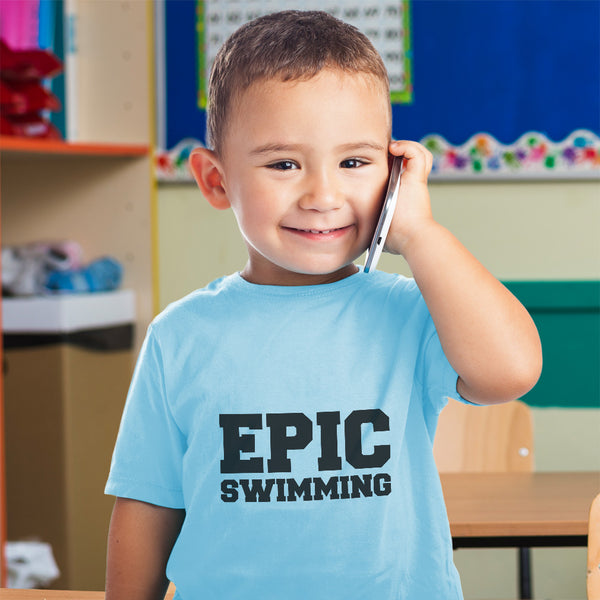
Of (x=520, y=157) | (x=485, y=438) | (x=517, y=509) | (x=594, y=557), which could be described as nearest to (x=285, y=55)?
(x=594, y=557)

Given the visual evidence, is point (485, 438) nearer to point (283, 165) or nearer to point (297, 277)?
point (297, 277)

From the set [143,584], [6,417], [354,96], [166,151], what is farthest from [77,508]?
[354,96]

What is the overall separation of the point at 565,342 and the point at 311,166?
5.92 ft

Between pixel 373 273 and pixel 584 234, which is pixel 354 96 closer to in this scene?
pixel 373 273

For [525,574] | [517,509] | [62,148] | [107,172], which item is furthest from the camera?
[107,172]

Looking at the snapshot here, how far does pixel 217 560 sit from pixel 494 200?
71.5 inches

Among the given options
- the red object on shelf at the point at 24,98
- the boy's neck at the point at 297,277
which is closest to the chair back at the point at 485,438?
the boy's neck at the point at 297,277

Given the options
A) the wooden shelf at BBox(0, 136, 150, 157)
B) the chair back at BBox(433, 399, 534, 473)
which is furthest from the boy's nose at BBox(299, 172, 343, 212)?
the wooden shelf at BBox(0, 136, 150, 157)

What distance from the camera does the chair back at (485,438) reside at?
186 centimetres

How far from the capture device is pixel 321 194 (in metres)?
0.77

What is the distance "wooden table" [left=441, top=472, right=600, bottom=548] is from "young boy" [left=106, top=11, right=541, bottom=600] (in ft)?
2.04

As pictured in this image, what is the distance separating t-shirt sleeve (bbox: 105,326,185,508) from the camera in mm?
860

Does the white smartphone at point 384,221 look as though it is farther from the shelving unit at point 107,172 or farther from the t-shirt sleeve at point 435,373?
the shelving unit at point 107,172

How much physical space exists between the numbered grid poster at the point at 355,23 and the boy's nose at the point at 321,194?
1.71 meters
